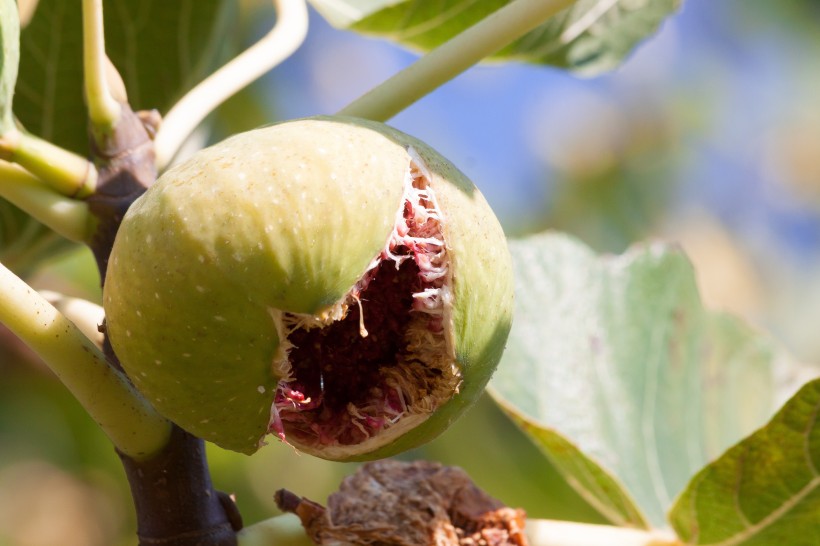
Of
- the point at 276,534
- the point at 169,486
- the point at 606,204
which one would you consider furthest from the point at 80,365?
the point at 606,204

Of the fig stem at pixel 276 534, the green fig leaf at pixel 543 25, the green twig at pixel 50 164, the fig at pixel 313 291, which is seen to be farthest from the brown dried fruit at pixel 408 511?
the green fig leaf at pixel 543 25

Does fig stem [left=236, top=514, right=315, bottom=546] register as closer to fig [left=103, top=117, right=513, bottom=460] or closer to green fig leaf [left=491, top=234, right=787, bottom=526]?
fig [left=103, top=117, right=513, bottom=460]

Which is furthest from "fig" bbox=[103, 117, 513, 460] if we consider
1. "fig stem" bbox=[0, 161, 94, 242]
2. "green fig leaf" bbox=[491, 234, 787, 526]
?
"green fig leaf" bbox=[491, 234, 787, 526]

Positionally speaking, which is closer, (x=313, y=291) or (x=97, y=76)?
(x=313, y=291)

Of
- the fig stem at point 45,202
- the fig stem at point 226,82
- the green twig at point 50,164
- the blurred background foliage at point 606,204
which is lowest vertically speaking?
the blurred background foliage at point 606,204

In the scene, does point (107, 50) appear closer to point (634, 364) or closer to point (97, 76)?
point (97, 76)

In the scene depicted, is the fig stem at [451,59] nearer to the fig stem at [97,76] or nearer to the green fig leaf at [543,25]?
the fig stem at [97,76]
